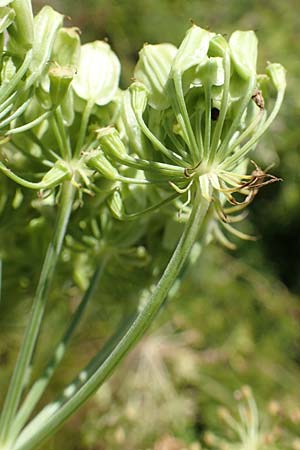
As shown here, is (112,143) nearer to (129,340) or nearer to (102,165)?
(102,165)

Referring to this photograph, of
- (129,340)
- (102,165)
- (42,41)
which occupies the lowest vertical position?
(129,340)

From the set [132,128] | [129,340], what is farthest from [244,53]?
[129,340]

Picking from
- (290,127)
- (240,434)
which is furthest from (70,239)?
(290,127)

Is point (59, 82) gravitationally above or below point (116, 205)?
above

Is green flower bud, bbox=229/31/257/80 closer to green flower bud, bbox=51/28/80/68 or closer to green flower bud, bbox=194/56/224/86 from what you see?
green flower bud, bbox=194/56/224/86

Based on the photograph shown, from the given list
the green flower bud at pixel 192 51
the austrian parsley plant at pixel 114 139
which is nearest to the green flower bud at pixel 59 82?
the austrian parsley plant at pixel 114 139

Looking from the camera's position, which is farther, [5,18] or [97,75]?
[97,75]
